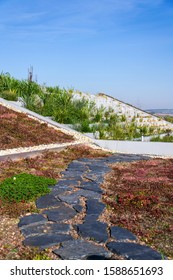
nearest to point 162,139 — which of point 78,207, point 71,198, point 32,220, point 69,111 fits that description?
point 69,111

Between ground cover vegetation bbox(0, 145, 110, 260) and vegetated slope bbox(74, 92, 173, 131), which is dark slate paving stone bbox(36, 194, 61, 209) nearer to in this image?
ground cover vegetation bbox(0, 145, 110, 260)

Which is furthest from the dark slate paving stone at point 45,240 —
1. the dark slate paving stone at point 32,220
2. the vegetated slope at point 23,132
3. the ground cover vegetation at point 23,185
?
the vegetated slope at point 23,132

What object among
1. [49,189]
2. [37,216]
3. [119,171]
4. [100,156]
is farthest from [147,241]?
[100,156]

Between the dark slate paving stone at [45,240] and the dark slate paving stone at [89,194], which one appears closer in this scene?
the dark slate paving stone at [45,240]

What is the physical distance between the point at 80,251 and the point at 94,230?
29.3 inches

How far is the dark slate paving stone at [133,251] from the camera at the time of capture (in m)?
4.54

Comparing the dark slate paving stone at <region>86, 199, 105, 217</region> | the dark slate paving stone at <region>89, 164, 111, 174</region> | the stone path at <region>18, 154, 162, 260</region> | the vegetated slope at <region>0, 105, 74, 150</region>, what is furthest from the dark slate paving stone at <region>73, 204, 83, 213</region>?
the vegetated slope at <region>0, 105, 74, 150</region>

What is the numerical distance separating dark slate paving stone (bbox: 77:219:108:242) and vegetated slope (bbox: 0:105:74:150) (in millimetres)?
6647


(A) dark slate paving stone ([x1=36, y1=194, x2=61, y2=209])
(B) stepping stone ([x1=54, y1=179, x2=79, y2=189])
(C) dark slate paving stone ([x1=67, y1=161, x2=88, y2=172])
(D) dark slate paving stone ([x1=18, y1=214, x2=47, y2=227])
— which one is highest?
(C) dark slate paving stone ([x1=67, y1=161, x2=88, y2=172])

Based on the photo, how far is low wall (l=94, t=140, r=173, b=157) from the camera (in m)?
14.6

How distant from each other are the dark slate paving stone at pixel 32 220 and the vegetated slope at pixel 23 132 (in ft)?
20.1

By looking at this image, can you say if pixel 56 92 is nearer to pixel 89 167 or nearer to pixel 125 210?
pixel 89 167

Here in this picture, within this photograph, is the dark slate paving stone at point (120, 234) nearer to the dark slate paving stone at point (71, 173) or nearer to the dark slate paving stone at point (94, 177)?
the dark slate paving stone at point (94, 177)

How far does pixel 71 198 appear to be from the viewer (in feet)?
22.4
